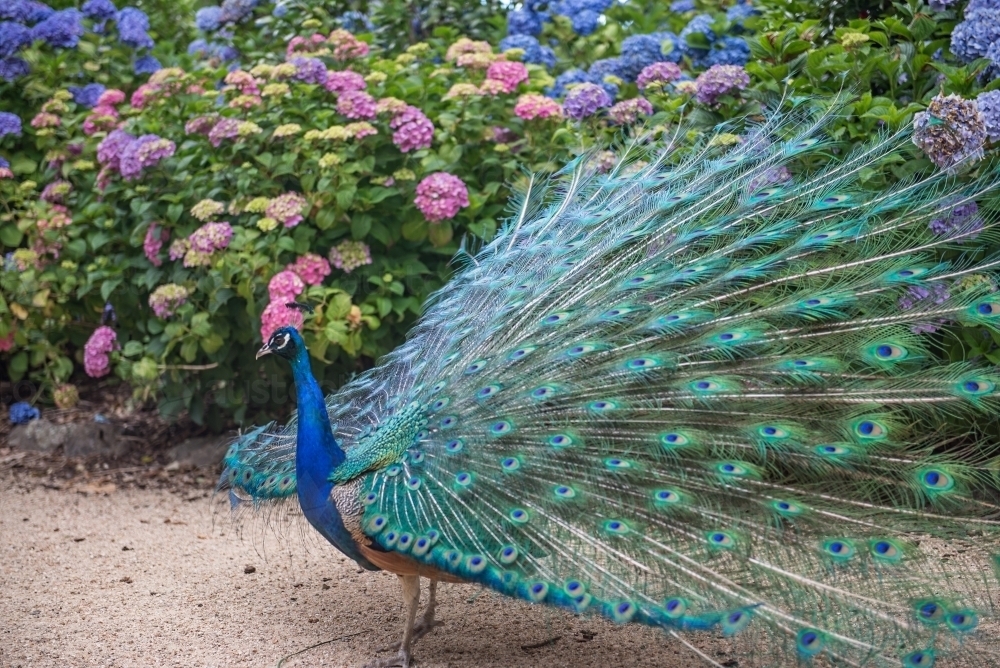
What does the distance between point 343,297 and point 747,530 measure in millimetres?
3044

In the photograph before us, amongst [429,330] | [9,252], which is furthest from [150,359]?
[429,330]

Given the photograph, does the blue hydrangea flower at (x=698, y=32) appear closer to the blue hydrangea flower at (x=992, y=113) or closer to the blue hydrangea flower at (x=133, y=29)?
the blue hydrangea flower at (x=992, y=113)

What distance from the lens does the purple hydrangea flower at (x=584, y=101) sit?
5.71 meters

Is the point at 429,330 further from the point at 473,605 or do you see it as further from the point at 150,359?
the point at 150,359

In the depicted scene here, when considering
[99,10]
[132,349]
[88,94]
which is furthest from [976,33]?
[99,10]

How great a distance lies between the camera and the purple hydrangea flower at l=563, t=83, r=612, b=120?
18.7ft

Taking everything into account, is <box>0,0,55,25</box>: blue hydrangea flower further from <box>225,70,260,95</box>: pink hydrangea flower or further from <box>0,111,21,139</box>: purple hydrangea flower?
<box>225,70,260,95</box>: pink hydrangea flower

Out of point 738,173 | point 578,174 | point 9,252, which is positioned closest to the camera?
point 738,173

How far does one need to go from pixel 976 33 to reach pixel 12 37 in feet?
19.8

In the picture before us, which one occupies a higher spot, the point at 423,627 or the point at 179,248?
the point at 179,248

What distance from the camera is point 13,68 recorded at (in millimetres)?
7594

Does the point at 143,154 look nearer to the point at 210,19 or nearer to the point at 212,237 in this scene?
the point at 212,237

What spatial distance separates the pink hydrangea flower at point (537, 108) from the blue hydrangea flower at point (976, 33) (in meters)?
1.96

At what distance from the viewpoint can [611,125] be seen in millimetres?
6039
